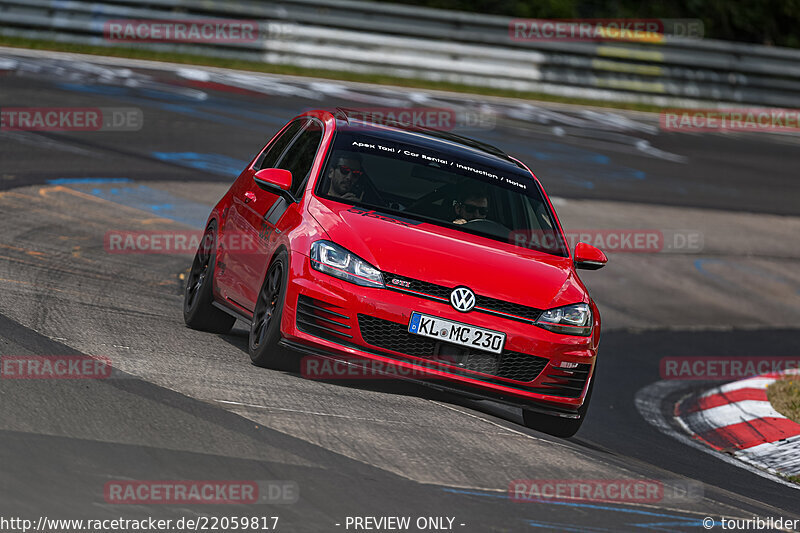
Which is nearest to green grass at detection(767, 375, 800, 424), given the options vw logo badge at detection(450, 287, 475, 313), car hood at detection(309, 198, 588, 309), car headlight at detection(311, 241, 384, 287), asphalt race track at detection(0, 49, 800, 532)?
asphalt race track at detection(0, 49, 800, 532)

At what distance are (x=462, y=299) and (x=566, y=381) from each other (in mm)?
863

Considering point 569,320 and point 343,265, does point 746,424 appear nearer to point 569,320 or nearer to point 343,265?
point 569,320

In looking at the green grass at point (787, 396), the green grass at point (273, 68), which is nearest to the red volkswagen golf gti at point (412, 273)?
the green grass at point (787, 396)

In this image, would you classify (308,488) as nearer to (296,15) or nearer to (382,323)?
(382,323)

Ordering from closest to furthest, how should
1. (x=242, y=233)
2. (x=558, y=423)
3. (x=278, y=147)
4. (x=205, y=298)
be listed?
(x=558, y=423) < (x=242, y=233) < (x=205, y=298) < (x=278, y=147)

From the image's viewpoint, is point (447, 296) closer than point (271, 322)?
Yes

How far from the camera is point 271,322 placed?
23.5 ft

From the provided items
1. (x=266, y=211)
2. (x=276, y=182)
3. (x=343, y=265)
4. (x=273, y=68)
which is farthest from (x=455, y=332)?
(x=273, y=68)

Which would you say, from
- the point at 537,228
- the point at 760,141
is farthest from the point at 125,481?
the point at 760,141

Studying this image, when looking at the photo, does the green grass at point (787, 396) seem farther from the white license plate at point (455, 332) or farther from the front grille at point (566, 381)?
the white license plate at point (455, 332)

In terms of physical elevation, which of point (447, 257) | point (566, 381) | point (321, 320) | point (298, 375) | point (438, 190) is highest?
point (438, 190)

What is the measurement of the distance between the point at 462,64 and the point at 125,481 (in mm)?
18759

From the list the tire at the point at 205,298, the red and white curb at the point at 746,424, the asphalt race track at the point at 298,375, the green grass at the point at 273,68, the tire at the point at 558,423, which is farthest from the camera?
the green grass at the point at 273,68

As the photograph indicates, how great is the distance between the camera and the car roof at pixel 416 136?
336 inches
